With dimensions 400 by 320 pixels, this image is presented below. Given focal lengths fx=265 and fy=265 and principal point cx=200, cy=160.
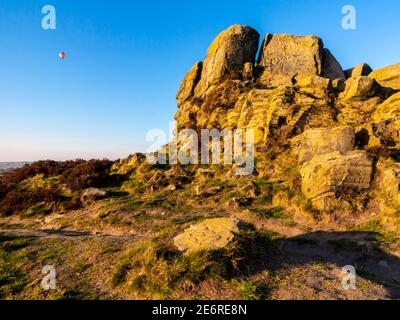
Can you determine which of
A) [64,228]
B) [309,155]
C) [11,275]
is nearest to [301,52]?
[309,155]

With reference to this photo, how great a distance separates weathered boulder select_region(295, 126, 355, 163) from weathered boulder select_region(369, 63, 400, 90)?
45.7 ft

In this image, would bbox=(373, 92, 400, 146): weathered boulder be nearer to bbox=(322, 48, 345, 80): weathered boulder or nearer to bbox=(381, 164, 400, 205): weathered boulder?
bbox=(381, 164, 400, 205): weathered boulder

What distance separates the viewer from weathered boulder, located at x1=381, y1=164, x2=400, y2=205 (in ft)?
42.4

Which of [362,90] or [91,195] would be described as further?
[362,90]

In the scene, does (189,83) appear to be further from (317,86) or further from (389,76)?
(389,76)

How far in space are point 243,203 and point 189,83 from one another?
25.4 metres

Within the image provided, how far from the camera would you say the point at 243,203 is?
1623cm

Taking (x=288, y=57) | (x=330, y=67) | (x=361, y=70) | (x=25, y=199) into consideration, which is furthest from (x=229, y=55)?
(x=25, y=199)

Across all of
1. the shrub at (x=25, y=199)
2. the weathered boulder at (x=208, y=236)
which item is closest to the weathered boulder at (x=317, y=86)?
the weathered boulder at (x=208, y=236)

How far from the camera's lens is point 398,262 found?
974 cm

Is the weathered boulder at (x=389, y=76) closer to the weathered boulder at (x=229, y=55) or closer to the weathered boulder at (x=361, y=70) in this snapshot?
the weathered boulder at (x=361, y=70)

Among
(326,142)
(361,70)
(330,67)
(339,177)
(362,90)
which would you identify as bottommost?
(339,177)
